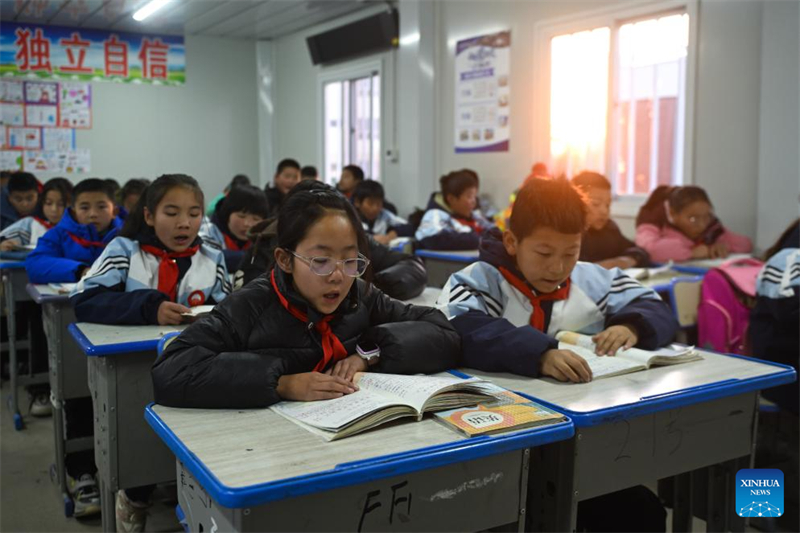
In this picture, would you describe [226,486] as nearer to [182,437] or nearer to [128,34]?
[182,437]

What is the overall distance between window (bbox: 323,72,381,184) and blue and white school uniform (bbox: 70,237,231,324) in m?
5.50

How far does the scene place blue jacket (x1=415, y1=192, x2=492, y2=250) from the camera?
4906 millimetres

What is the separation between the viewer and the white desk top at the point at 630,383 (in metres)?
1.49

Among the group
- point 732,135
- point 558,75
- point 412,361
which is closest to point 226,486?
point 412,361

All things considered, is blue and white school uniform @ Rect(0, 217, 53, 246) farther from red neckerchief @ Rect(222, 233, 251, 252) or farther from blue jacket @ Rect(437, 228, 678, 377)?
A: blue jacket @ Rect(437, 228, 678, 377)

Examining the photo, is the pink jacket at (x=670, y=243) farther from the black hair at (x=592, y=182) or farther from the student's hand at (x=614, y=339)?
the student's hand at (x=614, y=339)

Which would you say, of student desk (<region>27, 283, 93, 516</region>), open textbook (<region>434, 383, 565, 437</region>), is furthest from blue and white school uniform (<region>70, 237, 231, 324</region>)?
open textbook (<region>434, 383, 565, 437</region>)

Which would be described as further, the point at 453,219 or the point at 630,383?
the point at 453,219

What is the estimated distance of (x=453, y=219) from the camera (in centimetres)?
524

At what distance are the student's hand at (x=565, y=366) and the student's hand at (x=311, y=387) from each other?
46 centimetres

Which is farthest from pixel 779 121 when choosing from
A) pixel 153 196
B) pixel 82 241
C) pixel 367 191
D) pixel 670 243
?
pixel 82 241

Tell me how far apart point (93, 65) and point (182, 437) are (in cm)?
859

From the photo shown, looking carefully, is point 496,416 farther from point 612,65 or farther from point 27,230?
point 612,65

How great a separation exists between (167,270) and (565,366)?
1412 mm
